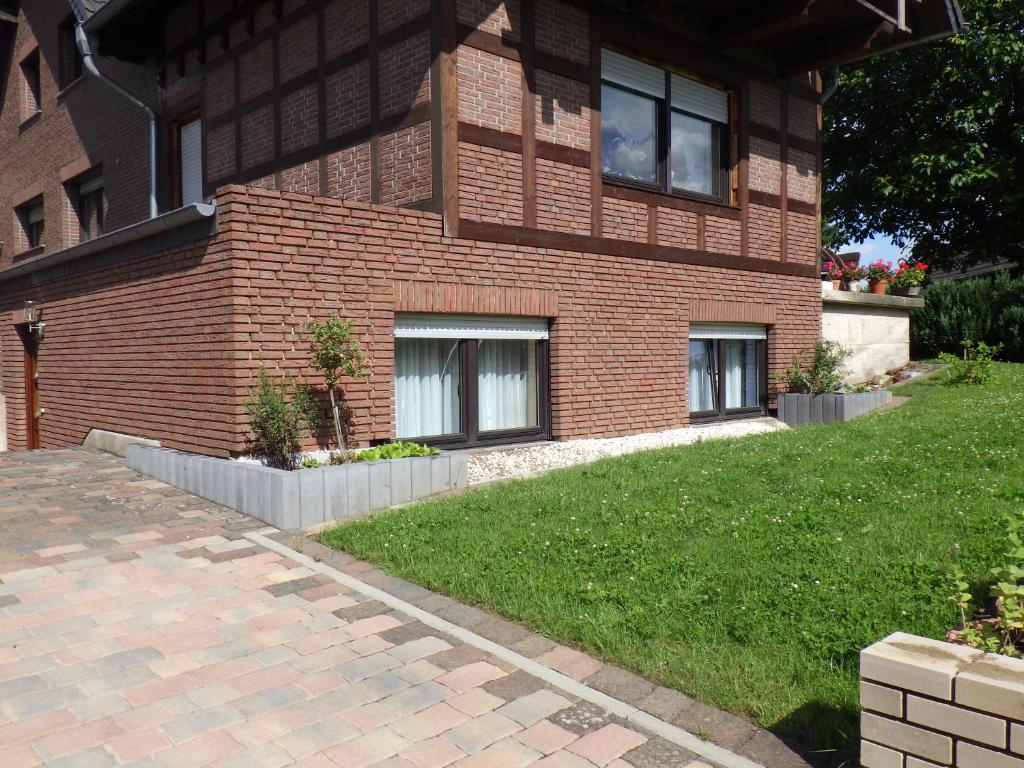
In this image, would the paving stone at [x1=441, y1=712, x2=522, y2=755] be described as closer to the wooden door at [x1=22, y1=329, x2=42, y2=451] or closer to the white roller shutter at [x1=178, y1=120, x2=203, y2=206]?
the wooden door at [x1=22, y1=329, x2=42, y2=451]

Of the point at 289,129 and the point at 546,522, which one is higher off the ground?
the point at 289,129

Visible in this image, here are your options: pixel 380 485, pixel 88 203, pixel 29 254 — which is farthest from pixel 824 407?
pixel 29 254

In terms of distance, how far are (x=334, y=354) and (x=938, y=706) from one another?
18.6 ft

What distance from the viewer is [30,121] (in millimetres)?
16969

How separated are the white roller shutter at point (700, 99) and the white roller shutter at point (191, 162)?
22.2 ft

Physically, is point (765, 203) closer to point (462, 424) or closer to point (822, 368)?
point (822, 368)

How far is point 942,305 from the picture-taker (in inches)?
736

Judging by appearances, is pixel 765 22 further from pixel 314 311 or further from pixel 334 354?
pixel 334 354

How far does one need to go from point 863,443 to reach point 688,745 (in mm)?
5898

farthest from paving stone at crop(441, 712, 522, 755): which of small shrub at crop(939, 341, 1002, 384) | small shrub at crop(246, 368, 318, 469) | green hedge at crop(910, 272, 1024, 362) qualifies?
green hedge at crop(910, 272, 1024, 362)

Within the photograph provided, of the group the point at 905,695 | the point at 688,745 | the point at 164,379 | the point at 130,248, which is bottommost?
the point at 688,745

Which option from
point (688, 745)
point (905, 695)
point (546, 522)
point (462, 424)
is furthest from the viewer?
point (462, 424)

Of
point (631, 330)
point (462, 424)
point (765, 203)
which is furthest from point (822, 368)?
point (462, 424)

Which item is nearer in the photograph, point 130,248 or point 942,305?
point 130,248
